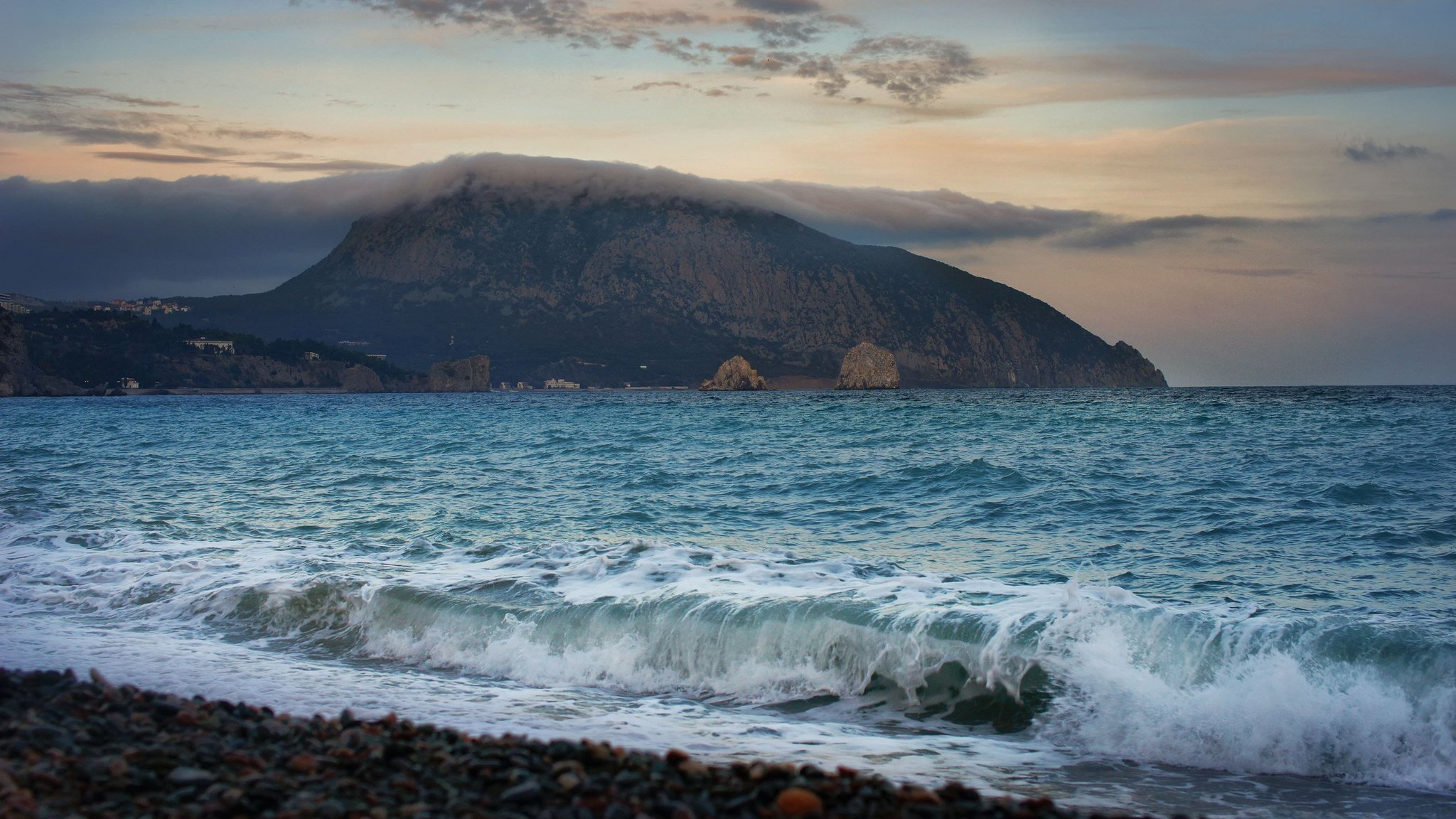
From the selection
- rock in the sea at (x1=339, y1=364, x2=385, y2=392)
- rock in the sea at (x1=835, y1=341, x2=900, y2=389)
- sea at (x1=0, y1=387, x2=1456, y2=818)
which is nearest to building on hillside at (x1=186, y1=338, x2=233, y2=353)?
rock in the sea at (x1=339, y1=364, x2=385, y2=392)

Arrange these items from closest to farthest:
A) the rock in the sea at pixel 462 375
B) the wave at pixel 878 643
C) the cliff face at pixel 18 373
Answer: the wave at pixel 878 643 → the cliff face at pixel 18 373 → the rock in the sea at pixel 462 375

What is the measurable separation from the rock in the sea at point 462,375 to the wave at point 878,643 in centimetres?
17623

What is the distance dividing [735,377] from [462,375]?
5016 centimetres

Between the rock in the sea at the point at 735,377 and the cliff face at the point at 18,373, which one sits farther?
the rock in the sea at the point at 735,377

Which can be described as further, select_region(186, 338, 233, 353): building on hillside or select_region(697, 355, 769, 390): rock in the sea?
select_region(697, 355, 769, 390): rock in the sea

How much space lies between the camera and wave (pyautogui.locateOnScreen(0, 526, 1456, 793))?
8.88 metres

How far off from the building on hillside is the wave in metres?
187

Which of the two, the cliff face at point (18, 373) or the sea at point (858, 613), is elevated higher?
the sea at point (858, 613)

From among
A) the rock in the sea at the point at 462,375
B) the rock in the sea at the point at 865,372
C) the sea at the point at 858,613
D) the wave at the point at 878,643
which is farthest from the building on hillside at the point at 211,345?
the wave at the point at 878,643

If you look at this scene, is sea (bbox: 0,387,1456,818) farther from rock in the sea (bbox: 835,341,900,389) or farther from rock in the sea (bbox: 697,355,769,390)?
rock in the sea (bbox: 835,341,900,389)

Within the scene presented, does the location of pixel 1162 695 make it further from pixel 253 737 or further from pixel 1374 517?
pixel 1374 517

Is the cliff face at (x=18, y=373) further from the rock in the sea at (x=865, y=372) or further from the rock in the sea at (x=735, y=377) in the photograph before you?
the rock in the sea at (x=865, y=372)

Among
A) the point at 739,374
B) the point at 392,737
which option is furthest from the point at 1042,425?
the point at 739,374

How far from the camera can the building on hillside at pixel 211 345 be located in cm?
18338
